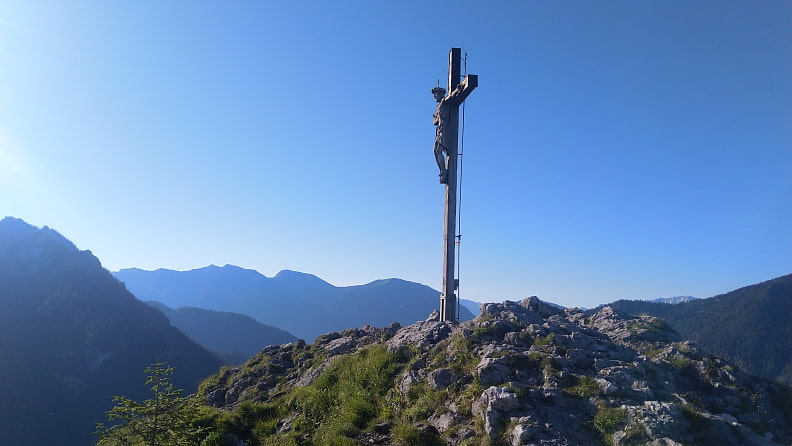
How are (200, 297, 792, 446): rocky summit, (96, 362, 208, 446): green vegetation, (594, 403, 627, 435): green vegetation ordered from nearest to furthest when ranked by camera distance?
(594, 403, 627, 435): green vegetation < (200, 297, 792, 446): rocky summit < (96, 362, 208, 446): green vegetation

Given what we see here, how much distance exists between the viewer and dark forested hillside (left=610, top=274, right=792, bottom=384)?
73.9 meters

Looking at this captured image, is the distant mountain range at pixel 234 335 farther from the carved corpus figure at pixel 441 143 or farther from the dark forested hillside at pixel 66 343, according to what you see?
the carved corpus figure at pixel 441 143

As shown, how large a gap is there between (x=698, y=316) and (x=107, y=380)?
142m

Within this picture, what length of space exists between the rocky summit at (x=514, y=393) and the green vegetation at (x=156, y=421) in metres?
1.32

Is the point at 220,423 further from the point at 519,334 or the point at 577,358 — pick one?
the point at 577,358

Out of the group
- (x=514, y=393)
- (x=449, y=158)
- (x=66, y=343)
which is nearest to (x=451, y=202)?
(x=449, y=158)

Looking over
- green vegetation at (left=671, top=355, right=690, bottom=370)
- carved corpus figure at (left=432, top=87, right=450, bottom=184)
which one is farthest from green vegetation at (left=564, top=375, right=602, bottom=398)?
carved corpus figure at (left=432, top=87, right=450, bottom=184)

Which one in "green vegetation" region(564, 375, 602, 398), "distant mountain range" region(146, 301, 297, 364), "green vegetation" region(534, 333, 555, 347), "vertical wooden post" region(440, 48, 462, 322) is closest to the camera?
"green vegetation" region(564, 375, 602, 398)

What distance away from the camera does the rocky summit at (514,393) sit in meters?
8.51

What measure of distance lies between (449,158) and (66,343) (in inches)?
6094

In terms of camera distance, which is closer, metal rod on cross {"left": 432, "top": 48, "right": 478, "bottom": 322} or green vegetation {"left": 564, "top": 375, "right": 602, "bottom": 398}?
green vegetation {"left": 564, "top": 375, "right": 602, "bottom": 398}

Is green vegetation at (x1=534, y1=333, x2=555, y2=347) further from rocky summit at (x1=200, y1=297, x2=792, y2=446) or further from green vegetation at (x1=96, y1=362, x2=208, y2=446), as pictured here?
green vegetation at (x1=96, y1=362, x2=208, y2=446)

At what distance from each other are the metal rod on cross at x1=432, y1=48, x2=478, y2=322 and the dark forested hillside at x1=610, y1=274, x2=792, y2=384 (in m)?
65.2

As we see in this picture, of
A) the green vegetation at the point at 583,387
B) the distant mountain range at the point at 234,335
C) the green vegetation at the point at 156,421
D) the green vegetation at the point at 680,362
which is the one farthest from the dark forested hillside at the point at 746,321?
the distant mountain range at the point at 234,335
